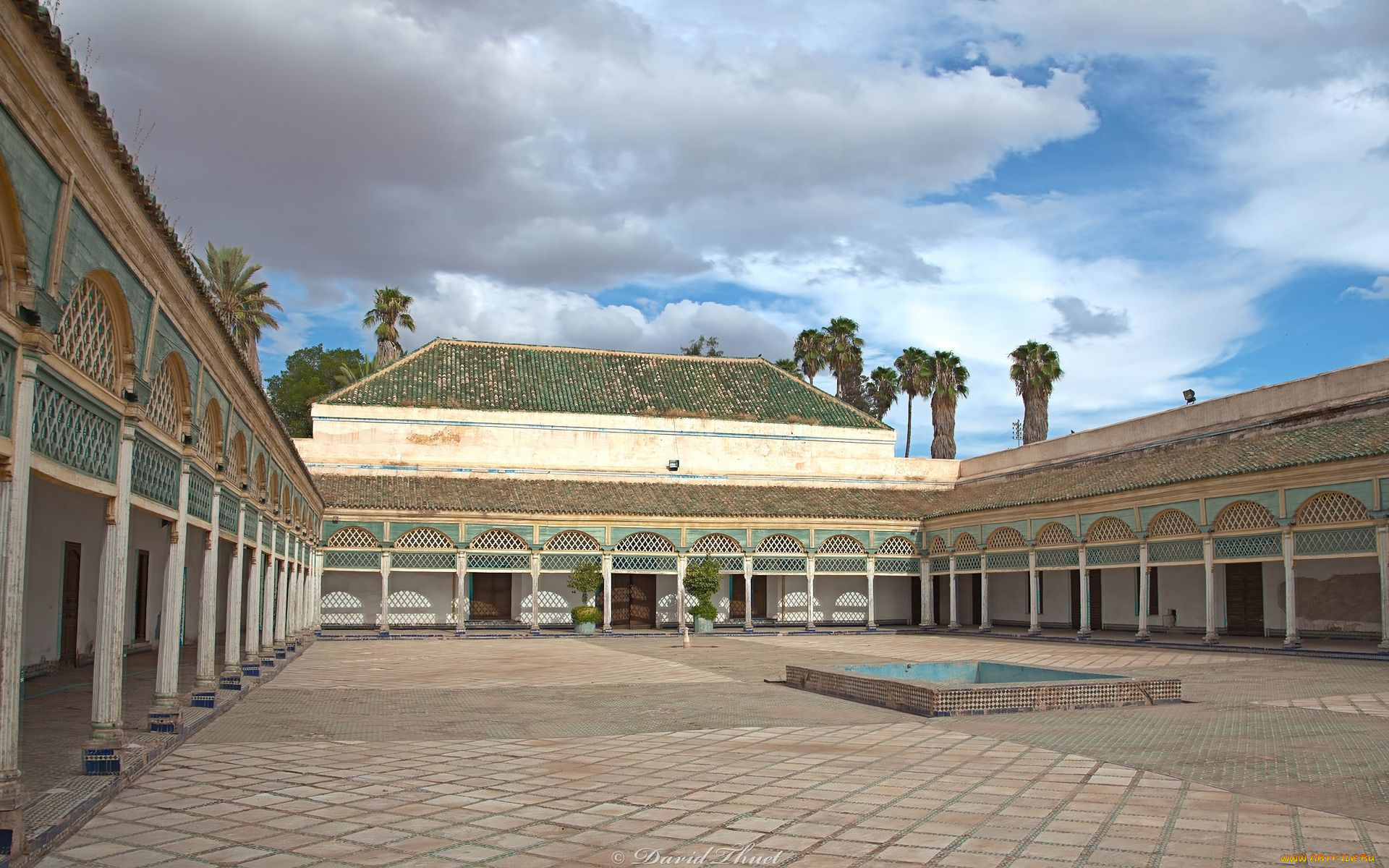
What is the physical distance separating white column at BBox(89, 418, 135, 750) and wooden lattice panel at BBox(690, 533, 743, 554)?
79.1 ft

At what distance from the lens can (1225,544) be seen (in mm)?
21188

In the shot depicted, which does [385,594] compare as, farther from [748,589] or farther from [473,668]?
[473,668]

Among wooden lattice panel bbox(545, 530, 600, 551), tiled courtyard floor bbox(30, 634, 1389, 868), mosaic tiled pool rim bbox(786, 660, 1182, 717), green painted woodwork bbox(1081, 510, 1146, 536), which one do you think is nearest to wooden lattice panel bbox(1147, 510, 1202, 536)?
green painted woodwork bbox(1081, 510, 1146, 536)

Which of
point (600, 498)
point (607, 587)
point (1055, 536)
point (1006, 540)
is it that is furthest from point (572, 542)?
point (1055, 536)

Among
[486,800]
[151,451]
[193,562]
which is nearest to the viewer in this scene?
[486,800]

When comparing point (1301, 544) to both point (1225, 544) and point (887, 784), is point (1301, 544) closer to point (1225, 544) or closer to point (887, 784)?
point (1225, 544)

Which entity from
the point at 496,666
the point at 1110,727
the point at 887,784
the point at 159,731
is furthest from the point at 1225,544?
the point at 159,731

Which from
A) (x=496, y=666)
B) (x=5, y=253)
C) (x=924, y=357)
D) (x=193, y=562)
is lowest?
(x=496, y=666)

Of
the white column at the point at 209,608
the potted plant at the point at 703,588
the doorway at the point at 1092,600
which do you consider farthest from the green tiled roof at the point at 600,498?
the white column at the point at 209,608

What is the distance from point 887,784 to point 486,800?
2765 mm

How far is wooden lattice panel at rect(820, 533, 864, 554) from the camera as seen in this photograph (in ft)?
106

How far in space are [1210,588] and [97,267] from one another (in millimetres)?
20985

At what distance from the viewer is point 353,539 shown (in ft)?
95.2

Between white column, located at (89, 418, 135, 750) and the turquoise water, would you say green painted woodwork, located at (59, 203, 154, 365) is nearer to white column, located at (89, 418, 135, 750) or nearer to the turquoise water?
white column, located at (89, 418, 135, 750)
